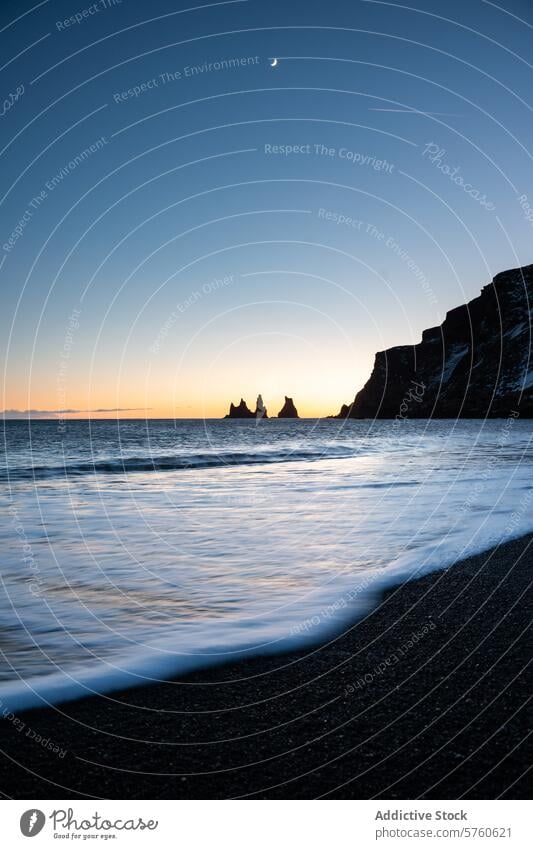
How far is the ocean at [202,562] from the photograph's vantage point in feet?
17.9

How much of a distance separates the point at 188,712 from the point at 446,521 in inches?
386

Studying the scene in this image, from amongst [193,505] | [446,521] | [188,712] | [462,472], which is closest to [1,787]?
[188,712]

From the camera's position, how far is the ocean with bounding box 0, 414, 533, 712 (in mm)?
5441

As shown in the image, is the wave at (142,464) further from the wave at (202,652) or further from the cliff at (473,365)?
the cliff at (473,365)

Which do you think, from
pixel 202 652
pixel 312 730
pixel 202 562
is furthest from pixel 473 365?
pixel 312 730

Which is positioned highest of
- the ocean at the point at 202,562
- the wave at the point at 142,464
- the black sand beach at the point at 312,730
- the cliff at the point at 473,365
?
the cliff at the point at 473,365

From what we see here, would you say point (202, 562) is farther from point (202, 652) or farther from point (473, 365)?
point (473, 365)

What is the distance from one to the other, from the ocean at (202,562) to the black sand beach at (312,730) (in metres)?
0.56

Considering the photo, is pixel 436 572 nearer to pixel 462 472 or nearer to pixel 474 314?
pixel 462 472

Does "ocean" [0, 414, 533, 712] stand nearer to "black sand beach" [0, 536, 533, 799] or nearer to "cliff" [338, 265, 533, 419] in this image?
"black sand beach" [0, 536, 533, 799]

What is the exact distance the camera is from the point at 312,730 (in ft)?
12.1

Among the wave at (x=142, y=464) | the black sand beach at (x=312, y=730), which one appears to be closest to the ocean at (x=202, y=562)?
the black sand beach at (x=312, y=730)

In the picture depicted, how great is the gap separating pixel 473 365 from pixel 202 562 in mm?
133308

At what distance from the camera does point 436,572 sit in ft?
27.2
